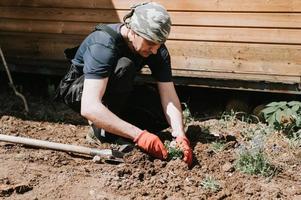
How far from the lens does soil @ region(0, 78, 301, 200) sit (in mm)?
3902

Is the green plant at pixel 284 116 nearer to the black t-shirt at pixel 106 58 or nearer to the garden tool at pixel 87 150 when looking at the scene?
the black t-shirt at pixel 106 58

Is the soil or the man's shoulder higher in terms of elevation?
the man's shoulder

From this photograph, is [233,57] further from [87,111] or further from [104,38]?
[87,111]

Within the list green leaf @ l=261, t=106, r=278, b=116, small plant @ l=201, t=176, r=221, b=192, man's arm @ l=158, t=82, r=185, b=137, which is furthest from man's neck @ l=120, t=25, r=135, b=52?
green leaf @ l=261, t=106, r=278, b=116

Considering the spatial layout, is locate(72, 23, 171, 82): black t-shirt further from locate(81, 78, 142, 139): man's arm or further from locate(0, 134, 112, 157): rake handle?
locate(0, 134, 112, 157): rake handle

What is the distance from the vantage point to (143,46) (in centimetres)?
422

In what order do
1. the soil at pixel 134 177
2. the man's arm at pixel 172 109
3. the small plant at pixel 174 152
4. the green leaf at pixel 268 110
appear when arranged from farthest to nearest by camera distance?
the green leaf at pixel 268 110, the man's arm at pixel 172 109, the small plant at pixel 174 152, the soil at pixel 134 177

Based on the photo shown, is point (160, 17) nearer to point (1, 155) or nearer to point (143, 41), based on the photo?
point (143, 41)

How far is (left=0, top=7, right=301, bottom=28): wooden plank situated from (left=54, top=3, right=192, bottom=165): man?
118cm

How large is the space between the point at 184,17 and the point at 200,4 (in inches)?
8.8

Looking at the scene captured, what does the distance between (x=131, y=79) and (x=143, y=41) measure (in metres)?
0.61

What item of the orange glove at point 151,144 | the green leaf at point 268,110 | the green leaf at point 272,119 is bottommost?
the orange glove at point 151,144

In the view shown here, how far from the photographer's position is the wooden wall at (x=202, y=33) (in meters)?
5.51

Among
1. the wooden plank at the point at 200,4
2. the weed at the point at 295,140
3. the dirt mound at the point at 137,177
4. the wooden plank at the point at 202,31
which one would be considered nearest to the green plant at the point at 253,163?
the dirt mound at the point at 137,177
